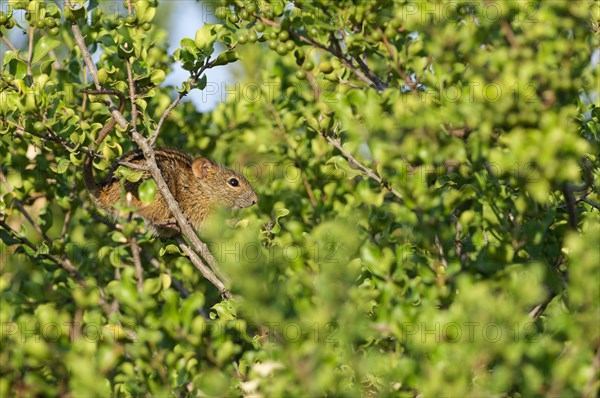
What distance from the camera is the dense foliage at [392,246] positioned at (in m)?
2.03

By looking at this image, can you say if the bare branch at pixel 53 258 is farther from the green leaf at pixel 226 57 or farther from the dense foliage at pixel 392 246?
the green leaf at pixel 226 57

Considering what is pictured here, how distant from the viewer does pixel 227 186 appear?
6.85 m

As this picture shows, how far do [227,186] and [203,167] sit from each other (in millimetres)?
523

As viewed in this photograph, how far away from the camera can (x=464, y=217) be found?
8.75 feet

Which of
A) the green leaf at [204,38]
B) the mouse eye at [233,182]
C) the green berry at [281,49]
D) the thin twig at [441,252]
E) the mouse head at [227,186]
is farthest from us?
the mouse eye at [233,182]

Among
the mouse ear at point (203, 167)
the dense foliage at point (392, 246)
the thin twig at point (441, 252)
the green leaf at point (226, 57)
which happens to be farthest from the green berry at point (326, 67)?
the mouse ear at point (203, 167)

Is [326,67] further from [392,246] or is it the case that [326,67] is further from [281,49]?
[392,246]

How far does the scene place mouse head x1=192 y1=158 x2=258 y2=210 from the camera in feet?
21.6

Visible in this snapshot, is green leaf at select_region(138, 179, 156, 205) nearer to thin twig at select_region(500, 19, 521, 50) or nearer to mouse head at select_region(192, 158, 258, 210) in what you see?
thin twig at select_region(500, 19, 521, 50)

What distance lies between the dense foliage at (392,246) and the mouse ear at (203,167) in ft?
6.45

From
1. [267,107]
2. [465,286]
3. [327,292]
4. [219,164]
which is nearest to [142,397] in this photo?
[327,292]

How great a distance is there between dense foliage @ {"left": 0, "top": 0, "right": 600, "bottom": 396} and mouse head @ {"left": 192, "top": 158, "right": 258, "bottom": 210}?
91.2 inches

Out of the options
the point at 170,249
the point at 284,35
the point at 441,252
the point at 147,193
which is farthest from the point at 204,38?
the point at 441,252

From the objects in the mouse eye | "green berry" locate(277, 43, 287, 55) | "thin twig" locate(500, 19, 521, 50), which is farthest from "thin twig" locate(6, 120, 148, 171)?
the mouse eye
